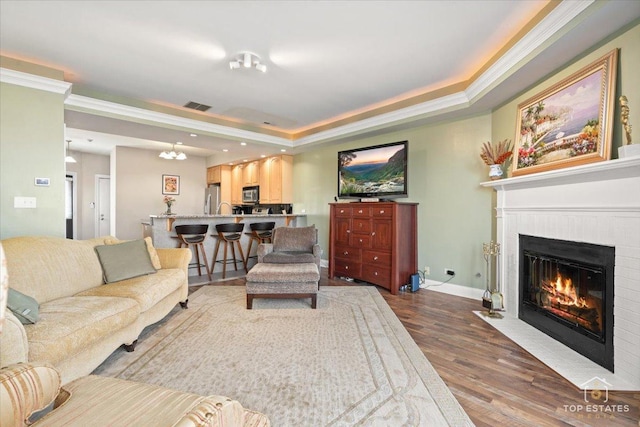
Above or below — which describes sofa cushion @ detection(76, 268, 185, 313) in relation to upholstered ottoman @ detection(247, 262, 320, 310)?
above

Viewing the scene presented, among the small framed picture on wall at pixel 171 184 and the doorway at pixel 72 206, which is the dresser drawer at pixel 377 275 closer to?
the small framed picture on wall at pixel 171 184

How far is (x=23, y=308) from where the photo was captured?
1.65 meters

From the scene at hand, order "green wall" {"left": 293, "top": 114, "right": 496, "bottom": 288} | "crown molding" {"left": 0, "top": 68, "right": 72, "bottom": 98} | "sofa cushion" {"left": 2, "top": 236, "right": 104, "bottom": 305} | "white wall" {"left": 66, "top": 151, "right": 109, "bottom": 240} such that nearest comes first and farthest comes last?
"sofa cushion" {"left": 2, "top": 236, "right": 104, "bottom": 305} → "crown molding" {"left": 0, "top": 68, "right": 72, "bottom": 98} → "green wall" {"left": 293, "top": 114, "right": 496, "bottom": 288} → "white wall" {"left": 66, "top": 151, "right": 109, "bottom": 240}

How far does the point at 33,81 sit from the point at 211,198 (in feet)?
17.2

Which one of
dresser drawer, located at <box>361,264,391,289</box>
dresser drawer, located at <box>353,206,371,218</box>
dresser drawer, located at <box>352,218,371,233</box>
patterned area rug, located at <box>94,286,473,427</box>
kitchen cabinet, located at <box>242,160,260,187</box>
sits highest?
kitchen cabinet, located at <box>242,160,260,187</box>

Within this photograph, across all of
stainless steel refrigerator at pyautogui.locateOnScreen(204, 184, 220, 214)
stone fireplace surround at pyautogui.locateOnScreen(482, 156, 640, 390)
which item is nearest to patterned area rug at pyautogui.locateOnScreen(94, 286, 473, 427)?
stone fireplace surround at pyautogui.locateOnScreen(482, 156, 640, 390)

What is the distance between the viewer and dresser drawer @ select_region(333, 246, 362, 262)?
14.3 ft

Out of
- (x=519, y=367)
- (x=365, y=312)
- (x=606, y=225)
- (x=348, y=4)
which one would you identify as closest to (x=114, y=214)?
(x=365, y=312)

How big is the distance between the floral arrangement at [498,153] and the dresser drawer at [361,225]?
1681 mm

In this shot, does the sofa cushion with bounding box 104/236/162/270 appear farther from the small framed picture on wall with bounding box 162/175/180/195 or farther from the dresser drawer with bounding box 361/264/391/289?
the small framed picture on wall with bounding box 162/175/180/195

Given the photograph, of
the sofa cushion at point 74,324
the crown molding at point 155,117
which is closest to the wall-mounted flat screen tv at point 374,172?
the crown molding at point 155,117

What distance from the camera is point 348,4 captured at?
2146mm

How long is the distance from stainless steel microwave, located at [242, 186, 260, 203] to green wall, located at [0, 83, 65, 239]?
4.03 metres

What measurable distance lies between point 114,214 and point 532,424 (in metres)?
8.10
